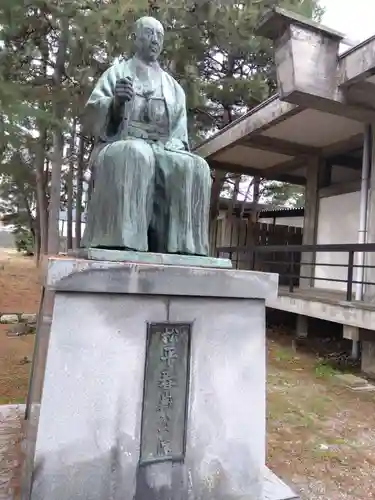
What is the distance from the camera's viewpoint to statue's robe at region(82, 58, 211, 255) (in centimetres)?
239

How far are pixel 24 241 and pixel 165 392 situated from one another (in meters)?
30.9

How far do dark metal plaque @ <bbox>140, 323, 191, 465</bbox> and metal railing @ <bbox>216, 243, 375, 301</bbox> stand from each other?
4.09 meters

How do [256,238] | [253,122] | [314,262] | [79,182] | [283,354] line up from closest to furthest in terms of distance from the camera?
[283,354]
[253,122]
[314,262]
[256,238]
[79,182]

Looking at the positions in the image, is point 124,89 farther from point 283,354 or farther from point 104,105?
point 283,354

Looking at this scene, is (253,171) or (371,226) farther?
(253,171)

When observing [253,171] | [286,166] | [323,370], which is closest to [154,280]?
[323,370]

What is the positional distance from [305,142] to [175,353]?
295 inches

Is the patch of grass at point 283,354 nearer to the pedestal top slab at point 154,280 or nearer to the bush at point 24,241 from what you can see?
the pedestal top slab at point 154,280

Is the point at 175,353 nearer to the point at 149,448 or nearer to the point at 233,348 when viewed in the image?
the point at 233,348

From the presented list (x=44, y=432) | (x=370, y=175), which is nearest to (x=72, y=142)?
(x=370, y=175)

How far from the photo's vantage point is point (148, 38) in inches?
109

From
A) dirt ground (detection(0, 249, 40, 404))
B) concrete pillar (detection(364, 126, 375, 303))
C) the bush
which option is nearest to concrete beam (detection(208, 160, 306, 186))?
concrete pillar (detection(364, 126, 375, 303))

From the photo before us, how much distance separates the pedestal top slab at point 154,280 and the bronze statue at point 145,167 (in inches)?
10.4

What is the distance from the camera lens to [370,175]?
22.4ft
